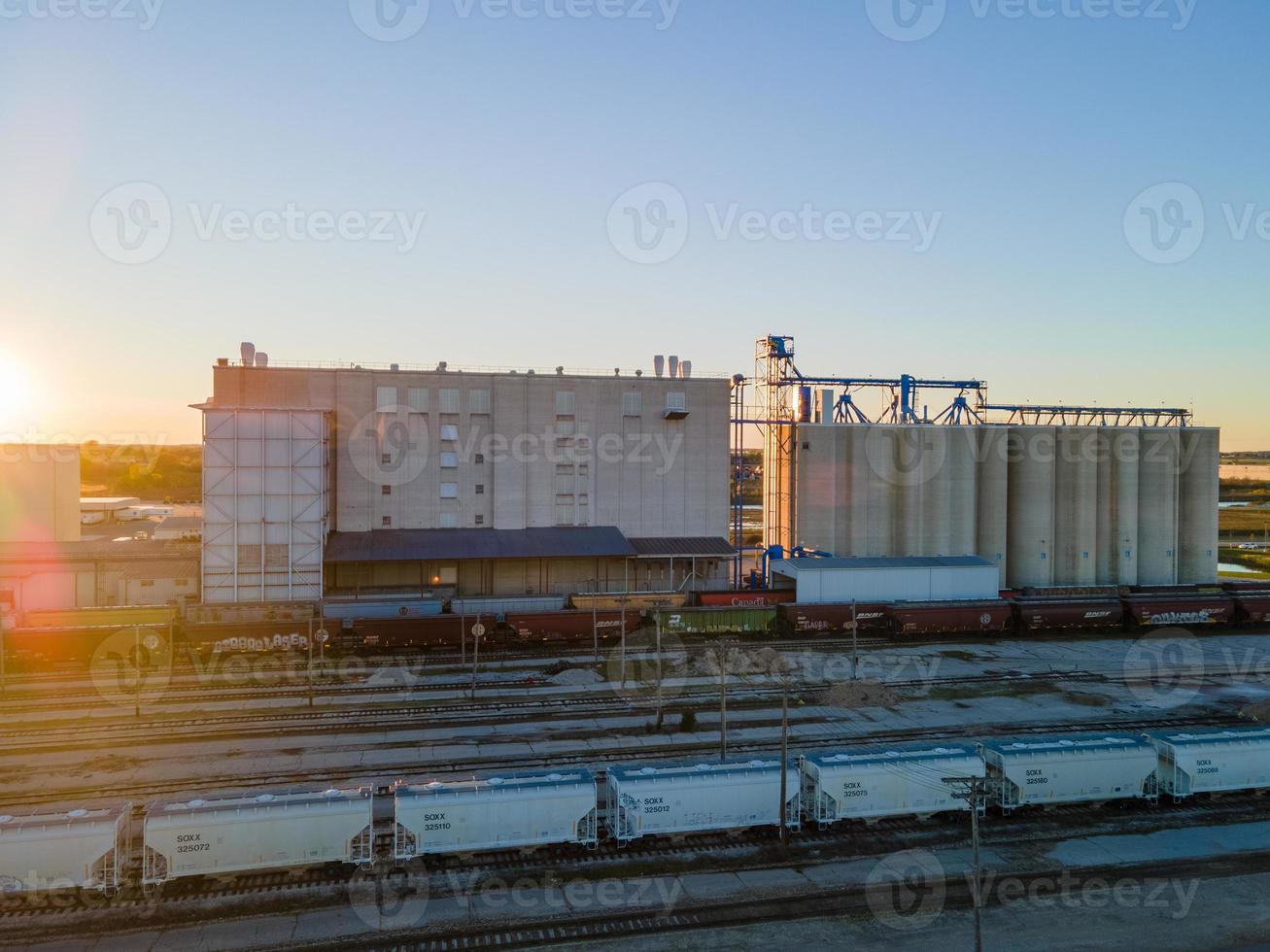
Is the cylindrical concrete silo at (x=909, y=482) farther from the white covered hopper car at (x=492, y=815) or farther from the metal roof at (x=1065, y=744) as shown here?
the white covered hopper car at (x=492, y=815)

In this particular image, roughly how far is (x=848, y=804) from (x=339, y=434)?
47666 millimetres

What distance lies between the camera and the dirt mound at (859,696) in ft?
138

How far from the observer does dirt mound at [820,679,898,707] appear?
41938 mm

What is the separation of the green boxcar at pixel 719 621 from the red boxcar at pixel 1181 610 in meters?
27.7

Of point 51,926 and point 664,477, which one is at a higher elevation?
point 664,477

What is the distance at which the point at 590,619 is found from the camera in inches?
2142

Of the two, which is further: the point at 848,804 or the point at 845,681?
the point at 845,681

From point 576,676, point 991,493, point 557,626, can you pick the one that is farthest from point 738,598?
point 991,493

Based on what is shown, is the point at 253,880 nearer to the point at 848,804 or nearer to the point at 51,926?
the point at 51,926

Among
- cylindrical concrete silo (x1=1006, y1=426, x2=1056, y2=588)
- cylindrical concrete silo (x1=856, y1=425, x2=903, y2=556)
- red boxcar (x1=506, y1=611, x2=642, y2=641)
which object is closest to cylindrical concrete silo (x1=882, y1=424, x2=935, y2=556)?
cylindrical concrete silo (x1=856, y1=425, x2=903, y2=556)

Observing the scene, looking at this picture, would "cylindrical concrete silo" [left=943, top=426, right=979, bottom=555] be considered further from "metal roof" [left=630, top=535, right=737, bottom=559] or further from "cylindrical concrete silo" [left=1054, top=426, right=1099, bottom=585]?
"metal roof" [left=630, top=535, right=737, bottom=559]

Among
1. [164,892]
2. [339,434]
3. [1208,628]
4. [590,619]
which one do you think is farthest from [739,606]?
[164,892]

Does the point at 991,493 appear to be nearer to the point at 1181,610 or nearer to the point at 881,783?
the point at 1181,610

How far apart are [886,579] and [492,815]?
1728 inches
